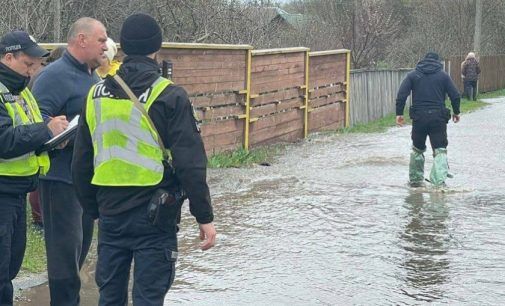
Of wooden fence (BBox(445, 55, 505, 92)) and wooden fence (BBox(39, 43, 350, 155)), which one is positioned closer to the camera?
wooden fence (BBox(39, 43, 350, 155))

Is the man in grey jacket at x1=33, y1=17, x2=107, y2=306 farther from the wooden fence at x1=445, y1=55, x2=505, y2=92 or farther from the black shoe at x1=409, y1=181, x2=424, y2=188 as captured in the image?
the wooden fence at x1=445, y1=55, x2=505, y2=92

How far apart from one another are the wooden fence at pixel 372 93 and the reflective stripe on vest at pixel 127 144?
16.1 metres

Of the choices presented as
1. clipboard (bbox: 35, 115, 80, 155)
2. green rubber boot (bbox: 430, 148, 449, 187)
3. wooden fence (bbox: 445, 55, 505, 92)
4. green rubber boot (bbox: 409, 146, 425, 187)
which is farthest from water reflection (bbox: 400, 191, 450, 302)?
wooden fence (bbox: 445, 55, 505, 92)

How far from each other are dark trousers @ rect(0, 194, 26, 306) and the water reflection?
273cm

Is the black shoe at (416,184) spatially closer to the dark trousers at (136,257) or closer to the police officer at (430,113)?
the police officer at (430,113)

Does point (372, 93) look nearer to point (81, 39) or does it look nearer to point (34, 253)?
point (34, 253)

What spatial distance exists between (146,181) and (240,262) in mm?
3037

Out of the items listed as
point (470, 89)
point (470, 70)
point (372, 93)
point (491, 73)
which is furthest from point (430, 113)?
point (491, 73)

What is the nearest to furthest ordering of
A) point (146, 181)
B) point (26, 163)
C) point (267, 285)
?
1. point (146, 181)
2. point (26, 163)
3. point (267, 285)

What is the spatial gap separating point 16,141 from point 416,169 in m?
7.10

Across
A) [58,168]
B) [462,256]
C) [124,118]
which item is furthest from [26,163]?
[462,256]

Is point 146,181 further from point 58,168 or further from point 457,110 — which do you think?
point 457,110

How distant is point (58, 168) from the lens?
5352 mm

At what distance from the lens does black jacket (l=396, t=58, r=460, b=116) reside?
1103 cm
